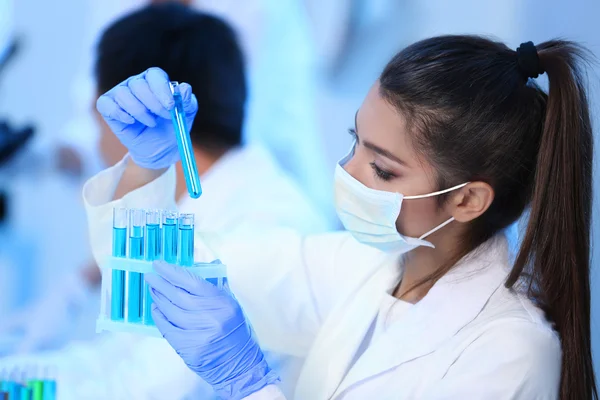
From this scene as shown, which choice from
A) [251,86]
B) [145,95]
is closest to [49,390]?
[145,95]

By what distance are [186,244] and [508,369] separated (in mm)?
628

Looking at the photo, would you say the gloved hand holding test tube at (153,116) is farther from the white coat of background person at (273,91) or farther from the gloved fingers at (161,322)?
the white coat of background person at (273,91)

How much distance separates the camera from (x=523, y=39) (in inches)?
101

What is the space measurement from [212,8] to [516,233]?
1809 millimetres

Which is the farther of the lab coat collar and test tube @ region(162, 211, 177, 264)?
the lab coat collar

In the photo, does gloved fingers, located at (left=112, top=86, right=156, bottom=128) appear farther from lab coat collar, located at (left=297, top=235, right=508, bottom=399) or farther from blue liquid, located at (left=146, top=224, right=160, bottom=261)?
lab coat collar, located at (left=297, top=235, right=508, bottom=399)

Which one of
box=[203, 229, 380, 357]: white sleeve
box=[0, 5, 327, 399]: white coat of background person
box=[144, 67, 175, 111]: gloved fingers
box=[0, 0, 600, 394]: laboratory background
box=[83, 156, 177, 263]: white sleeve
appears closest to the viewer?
box=[144, 67, 175, 111]: gloved fingers

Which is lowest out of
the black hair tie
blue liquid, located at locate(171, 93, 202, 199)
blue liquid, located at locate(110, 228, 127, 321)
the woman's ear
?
blue liquid, located at locate(110, 228, 127, 321)

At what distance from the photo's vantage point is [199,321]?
4.05ft

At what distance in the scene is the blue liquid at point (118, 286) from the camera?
1.26 meters

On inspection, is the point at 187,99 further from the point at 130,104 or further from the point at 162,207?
the point at 162,207

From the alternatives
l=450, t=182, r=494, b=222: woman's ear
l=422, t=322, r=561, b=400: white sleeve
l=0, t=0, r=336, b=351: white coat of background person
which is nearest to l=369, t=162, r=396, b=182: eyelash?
l=450, t=182, r=494, b=222: woman's ear

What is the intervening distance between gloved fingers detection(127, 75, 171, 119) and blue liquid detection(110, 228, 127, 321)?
0.25 metres

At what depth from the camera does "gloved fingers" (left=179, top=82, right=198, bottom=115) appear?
4.42ft
